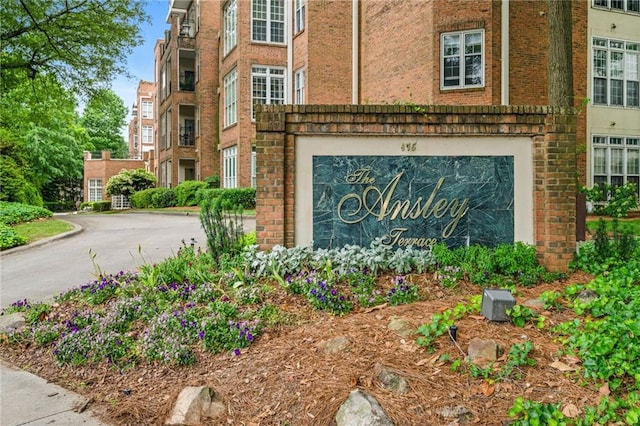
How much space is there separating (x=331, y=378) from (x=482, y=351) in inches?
46.9

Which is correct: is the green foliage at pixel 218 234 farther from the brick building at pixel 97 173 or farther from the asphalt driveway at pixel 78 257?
the brick building at pixel 97 173

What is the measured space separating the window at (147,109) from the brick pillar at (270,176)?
2515 inches

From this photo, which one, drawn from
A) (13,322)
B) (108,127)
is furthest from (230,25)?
(108,127)

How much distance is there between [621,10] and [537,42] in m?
5.28

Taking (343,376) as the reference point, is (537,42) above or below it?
above

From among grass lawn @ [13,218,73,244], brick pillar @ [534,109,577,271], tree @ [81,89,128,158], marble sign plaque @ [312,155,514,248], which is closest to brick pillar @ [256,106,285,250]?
marble sign plaque @ [312,155,514,248]

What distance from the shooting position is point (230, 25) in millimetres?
26547

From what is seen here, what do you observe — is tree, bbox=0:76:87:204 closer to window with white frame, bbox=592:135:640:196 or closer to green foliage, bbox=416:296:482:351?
green foliage, bbox=416:296:482:351

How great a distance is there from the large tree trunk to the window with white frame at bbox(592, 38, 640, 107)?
10.3m

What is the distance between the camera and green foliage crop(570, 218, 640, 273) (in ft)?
20.8

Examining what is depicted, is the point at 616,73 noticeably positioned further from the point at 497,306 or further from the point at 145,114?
the point at 145,114

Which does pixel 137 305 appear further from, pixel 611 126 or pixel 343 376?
pixel 611 126

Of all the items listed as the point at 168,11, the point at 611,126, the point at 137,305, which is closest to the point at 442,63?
the point at 611,126

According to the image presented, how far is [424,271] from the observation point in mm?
6070
